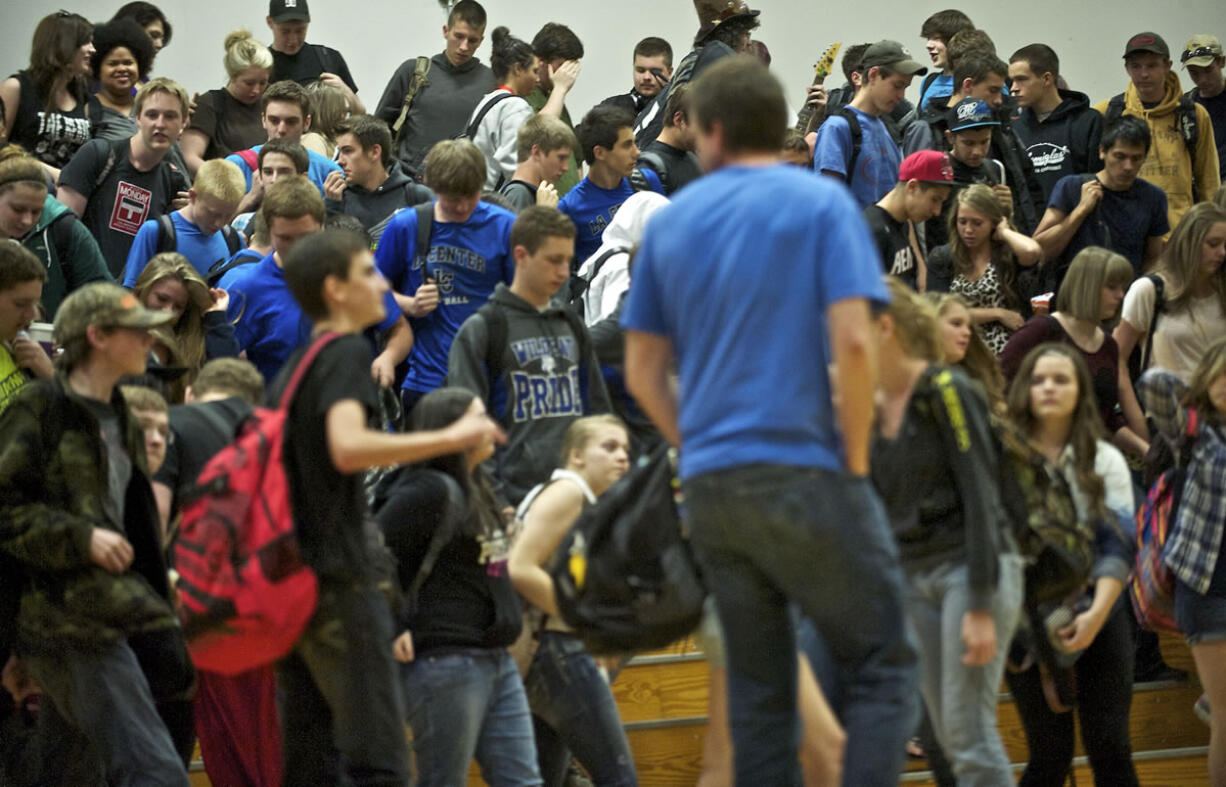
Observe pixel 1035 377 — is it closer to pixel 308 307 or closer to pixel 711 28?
pixel 308 307

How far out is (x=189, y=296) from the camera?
5.54 metres

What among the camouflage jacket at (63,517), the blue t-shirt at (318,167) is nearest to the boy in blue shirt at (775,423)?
the camouflage jacket at (63,517)

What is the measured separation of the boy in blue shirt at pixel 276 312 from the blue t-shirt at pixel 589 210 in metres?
1.13

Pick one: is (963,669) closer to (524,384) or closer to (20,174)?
(524,384)

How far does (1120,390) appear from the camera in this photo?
6145 millimetres

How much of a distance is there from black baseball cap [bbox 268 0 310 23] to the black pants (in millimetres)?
6215

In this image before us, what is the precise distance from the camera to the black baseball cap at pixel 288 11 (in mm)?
9227

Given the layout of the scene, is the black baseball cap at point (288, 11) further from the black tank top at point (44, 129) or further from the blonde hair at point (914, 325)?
the blonde hair at point (914, 325)

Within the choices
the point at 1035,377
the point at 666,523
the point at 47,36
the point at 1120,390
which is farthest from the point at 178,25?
the point at 666,523

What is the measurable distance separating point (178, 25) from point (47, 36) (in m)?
3.61

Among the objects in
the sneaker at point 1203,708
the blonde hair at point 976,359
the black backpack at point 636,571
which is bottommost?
the sneaker at point 1203,708

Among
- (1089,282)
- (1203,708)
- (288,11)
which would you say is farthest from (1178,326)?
Answer: (288,11)

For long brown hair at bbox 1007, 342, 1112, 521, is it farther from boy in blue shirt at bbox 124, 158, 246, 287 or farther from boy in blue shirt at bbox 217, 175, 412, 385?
boy in blue shirt at bbox 124, 158, 246, 287

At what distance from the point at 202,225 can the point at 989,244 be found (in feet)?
10.3
